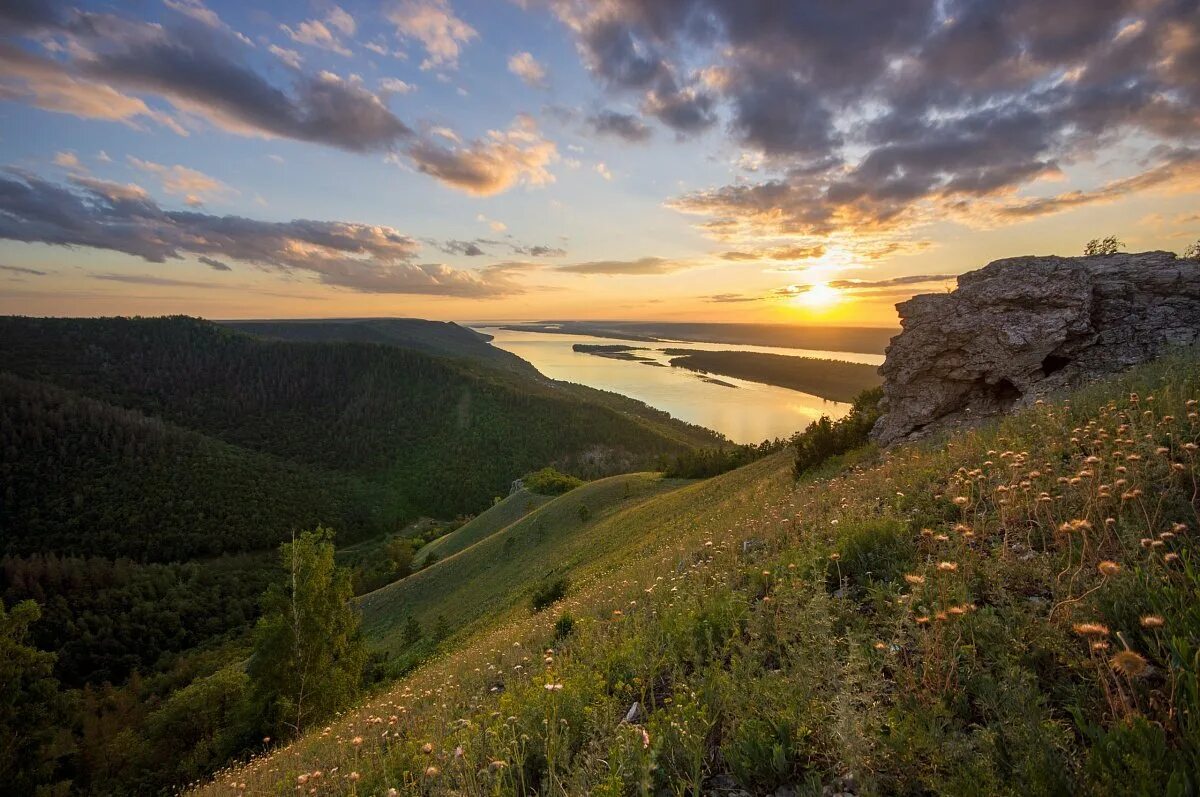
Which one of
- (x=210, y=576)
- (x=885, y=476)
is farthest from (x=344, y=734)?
(x=210, y=576)

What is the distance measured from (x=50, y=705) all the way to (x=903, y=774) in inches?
1646

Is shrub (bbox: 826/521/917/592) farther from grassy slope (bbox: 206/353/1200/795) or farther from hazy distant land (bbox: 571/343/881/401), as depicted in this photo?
hazy distant land (bbox: 571/343/881/401)

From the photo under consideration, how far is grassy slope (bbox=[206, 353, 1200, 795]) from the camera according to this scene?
2.39 metres

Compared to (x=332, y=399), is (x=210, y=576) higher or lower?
lower

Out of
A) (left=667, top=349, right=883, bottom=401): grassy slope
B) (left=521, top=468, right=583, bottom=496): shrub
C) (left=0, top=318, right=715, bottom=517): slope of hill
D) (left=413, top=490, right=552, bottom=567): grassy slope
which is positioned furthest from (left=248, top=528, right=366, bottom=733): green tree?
(left=667, top=349, right=883, bottom=401): grassy slope

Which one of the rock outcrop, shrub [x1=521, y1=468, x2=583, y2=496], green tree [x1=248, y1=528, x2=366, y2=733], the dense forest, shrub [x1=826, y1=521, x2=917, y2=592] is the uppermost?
the rock outcrop

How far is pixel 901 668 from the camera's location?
10.3 ft

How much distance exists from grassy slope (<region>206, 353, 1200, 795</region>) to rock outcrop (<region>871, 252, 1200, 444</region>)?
218 inches

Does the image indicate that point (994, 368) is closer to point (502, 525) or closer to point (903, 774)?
point (903, 774)

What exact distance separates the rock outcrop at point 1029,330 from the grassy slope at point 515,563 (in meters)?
11.4

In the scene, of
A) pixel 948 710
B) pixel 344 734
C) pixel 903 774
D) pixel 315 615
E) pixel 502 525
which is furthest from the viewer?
pixel 502 525

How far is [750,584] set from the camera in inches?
221

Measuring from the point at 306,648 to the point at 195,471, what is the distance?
115579mm

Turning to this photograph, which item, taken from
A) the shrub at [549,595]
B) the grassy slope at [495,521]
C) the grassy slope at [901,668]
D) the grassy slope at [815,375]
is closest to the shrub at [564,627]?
the grassy slope at [901,668]
